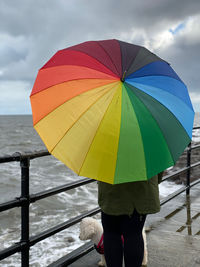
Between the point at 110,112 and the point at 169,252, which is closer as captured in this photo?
the point at 110,112

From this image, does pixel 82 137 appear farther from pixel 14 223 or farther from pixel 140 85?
pixel 14 223

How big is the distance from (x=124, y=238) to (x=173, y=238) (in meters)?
1.51

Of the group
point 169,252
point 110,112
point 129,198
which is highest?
point 110,112

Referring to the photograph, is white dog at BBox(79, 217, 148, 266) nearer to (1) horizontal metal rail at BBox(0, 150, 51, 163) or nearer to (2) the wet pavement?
(2) the wet pavement

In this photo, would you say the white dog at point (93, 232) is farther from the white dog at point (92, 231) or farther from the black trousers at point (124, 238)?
the black trousers at point (124, 238)

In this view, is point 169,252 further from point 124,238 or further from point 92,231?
point 124,238

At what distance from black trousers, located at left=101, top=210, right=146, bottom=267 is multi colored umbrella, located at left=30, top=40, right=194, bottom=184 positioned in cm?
49

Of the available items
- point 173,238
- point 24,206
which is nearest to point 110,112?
point 24,206

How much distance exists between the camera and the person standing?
1.82 m

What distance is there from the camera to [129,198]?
5.99 feet

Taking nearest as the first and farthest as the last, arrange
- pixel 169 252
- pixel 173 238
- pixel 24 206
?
pixel 24 206 → pixel 169 252 → pixel 173 238

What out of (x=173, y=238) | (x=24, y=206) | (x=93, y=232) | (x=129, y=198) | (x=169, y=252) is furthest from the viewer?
(x=173, y=238)

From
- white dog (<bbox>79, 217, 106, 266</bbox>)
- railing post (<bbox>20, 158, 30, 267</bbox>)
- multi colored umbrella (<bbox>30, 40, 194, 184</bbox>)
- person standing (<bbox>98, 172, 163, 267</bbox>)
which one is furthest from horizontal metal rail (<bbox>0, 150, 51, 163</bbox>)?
white dog (<bbox>79, 217, 106, 266</bbox>)

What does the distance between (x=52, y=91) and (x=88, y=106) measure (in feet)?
1.00
